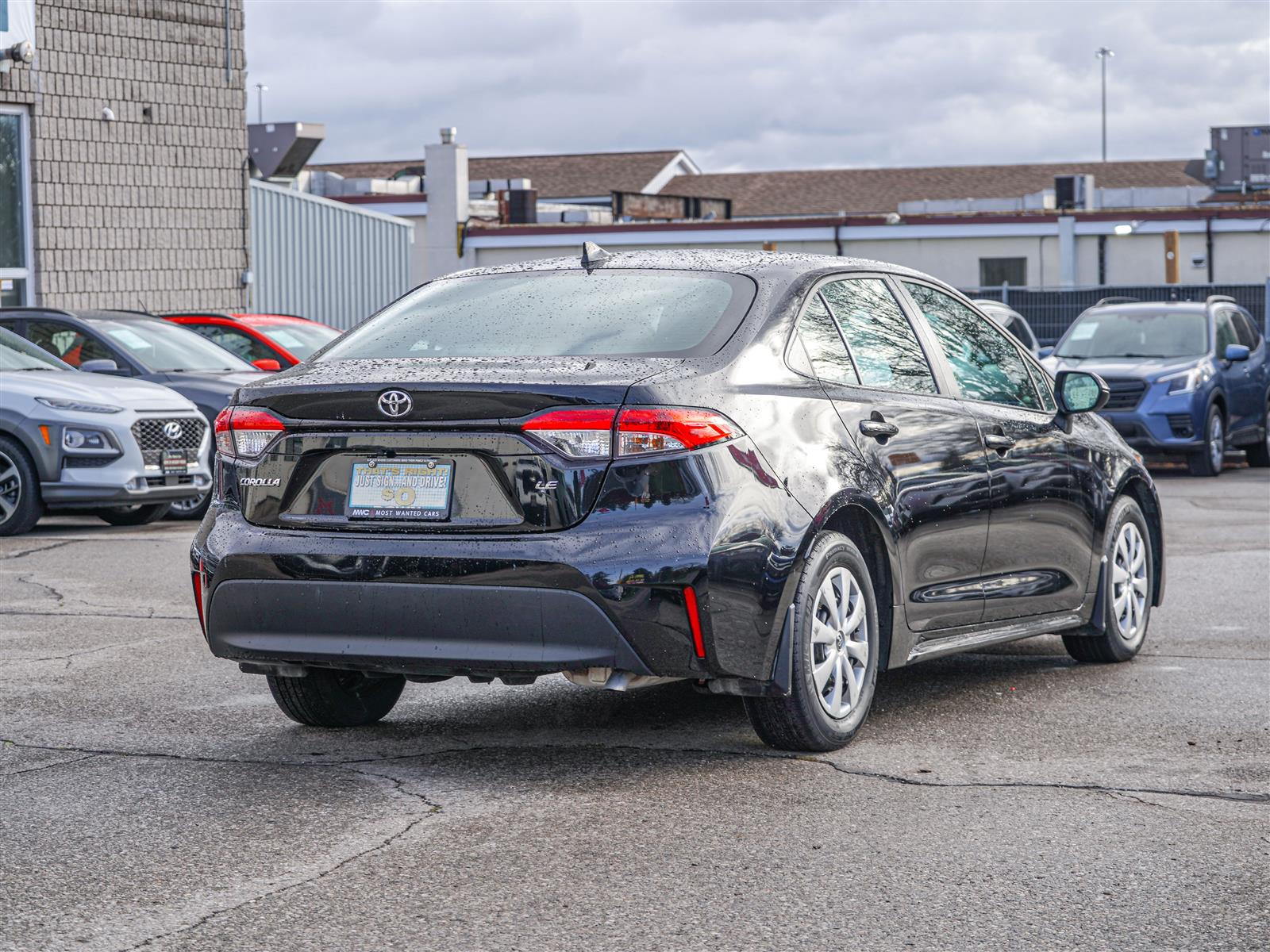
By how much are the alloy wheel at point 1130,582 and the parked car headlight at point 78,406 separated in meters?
7.56

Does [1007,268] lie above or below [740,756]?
above

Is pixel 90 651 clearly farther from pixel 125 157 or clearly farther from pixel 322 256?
pixel 322 256

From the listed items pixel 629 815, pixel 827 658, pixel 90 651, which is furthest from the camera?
pixel 90 651

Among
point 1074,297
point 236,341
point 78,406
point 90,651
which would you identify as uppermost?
point 1074,297

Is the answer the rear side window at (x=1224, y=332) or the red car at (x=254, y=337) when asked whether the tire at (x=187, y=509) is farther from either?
the rear side window at (x=1224, y=332)

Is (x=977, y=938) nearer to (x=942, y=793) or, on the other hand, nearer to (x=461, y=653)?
(x=942, y=793)

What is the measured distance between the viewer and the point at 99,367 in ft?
46.4

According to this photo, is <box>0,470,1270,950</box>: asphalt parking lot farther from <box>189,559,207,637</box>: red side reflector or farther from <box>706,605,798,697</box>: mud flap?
<box>189,559,207,637</box>: red side reflector

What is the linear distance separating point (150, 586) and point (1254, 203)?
39195mm

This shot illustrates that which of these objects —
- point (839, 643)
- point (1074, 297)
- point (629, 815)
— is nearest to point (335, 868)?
point (629, 815)

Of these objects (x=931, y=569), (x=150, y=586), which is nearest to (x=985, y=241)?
(x=150, y=586)

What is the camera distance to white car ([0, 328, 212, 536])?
12.9m

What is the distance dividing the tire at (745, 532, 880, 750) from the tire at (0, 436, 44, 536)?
27.0 ft

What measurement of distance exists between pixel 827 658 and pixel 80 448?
824cm
